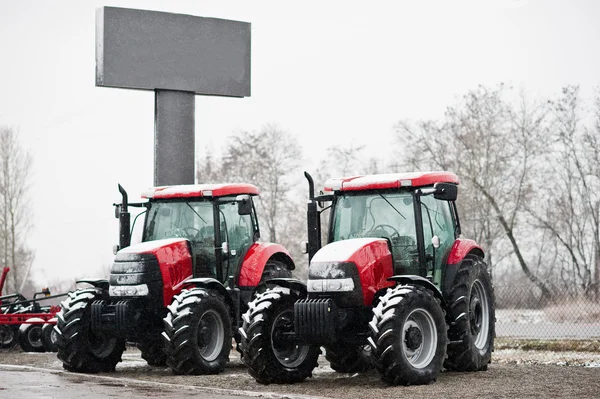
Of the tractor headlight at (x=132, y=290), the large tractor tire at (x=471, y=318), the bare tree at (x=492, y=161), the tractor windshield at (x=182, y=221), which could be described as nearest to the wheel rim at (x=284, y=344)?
the large tractor tire at (x=471, y=318)

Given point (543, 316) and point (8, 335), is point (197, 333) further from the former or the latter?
point (543, 316)

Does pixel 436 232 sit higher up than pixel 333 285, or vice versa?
pixel 436 232

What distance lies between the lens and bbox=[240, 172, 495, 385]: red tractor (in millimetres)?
12031

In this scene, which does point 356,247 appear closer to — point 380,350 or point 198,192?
point 380,350

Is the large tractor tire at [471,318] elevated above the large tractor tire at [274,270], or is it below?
below

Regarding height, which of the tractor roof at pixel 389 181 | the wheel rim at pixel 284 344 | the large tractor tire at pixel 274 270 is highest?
the tractor roof at pixel 389 181

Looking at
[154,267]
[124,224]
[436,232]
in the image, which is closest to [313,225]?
[436,232]

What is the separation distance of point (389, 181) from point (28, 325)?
981 cm

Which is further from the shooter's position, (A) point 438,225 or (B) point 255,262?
(B) point 255,262

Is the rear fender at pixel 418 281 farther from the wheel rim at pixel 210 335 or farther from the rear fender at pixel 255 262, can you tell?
the rear fender at pixel 255 262

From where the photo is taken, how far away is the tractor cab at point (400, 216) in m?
13.0

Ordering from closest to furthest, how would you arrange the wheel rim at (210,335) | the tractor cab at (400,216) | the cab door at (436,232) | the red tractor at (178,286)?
the tractor cab at (400,216) → the cab door at (436,232) → the red tractor at (178,286) → the wheel rim at (210,335)

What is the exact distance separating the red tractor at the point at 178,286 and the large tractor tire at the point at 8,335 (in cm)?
525

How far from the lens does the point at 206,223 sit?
1546 centimetres
